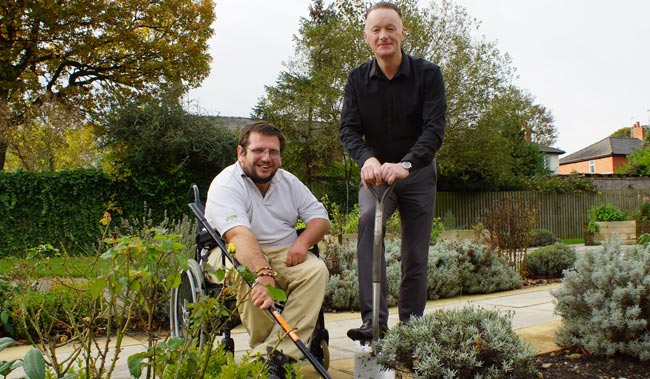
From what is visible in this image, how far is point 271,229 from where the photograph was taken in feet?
9.61

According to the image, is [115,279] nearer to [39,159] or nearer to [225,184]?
[225,184]

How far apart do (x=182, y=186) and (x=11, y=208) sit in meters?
3.24

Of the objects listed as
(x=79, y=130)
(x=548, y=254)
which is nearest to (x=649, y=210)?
(x=548, y=254)

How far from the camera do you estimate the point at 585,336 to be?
297 centimetres

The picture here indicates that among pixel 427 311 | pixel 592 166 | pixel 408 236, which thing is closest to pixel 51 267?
pixel 408 236

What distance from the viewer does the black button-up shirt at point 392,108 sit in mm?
2941

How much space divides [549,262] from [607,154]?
40.6m

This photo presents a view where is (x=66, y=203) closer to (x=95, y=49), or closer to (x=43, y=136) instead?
(x=43, y=136)

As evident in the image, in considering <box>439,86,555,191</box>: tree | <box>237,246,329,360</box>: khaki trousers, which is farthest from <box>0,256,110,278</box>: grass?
<box>439,86,555,191</box>: tree

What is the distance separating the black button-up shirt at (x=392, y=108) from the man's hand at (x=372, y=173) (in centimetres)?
20

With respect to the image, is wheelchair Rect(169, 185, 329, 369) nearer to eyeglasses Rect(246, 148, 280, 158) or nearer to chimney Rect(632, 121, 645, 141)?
eyeglasses Rect(246, 148, 280, 158)

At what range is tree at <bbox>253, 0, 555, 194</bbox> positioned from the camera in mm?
16328

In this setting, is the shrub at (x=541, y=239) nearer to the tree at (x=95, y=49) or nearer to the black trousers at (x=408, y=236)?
the tree at (x=95, y=49)

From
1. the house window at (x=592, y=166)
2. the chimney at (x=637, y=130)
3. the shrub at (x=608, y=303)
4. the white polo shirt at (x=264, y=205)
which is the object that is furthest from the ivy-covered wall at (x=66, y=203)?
the chimney at (x=637, y=130)
